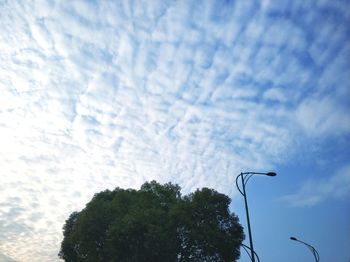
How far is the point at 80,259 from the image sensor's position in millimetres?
42531

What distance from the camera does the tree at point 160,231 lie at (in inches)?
1383

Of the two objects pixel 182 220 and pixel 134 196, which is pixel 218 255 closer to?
pixel 182 220

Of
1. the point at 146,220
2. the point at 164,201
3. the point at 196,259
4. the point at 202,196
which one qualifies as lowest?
the point at 196,259

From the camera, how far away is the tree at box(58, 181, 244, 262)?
115 ft

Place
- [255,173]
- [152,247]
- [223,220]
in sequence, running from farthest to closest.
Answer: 1. [223,220]
2. [152,247]
3. [255,173]

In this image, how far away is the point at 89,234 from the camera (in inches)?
1554

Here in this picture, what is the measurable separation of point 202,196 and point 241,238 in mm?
6104

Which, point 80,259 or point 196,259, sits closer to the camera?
point 196,259

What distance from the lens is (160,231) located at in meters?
34.8

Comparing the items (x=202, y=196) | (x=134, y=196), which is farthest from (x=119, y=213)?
(x=202, y=196)

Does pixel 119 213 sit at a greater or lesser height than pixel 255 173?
greater

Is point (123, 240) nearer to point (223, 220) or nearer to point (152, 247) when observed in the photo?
point (152, 247)

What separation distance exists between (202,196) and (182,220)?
11.8 ft

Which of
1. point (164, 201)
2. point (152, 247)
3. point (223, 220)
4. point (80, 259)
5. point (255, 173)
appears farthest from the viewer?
point (164, 201)
